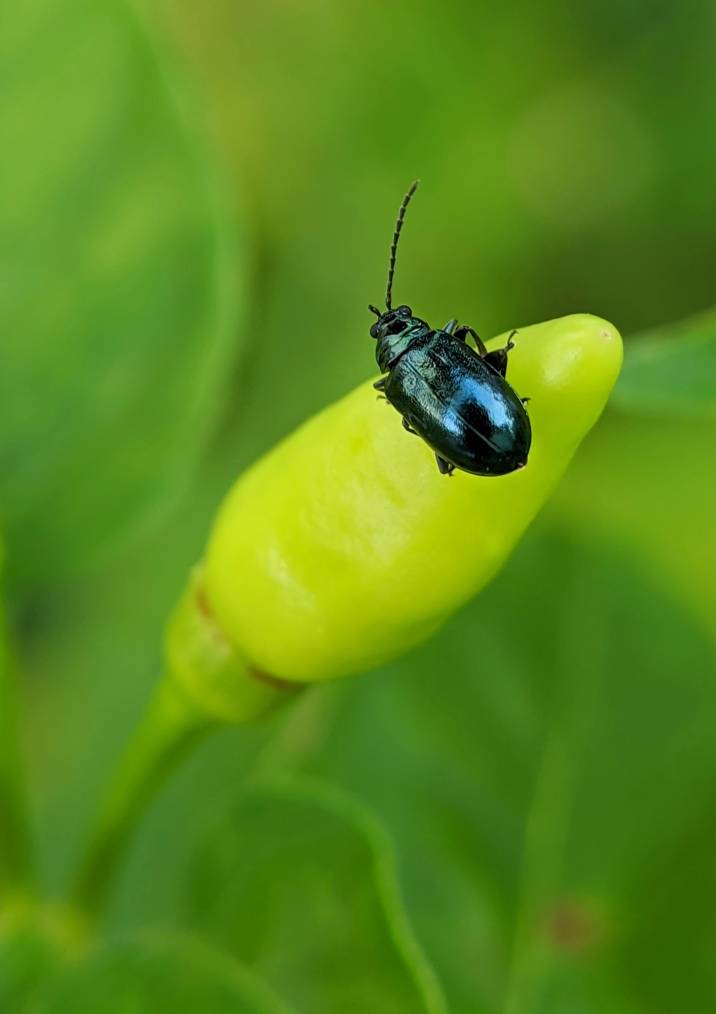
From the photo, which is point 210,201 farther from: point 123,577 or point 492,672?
point 123,577

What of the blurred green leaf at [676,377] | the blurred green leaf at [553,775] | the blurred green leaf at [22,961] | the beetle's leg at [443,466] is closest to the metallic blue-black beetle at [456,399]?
the beetle's leg at [443,466]

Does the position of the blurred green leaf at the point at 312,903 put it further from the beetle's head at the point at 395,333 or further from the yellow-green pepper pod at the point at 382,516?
the beetle's head at the point at 395,333

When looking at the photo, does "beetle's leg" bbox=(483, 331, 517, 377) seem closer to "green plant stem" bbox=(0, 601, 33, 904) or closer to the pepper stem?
the pepper stem

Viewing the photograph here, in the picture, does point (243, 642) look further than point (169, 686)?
No

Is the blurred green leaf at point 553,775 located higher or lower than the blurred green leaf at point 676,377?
lower

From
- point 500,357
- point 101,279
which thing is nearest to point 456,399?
point 500,357

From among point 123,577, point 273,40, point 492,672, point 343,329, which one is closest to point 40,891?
point 492,672
